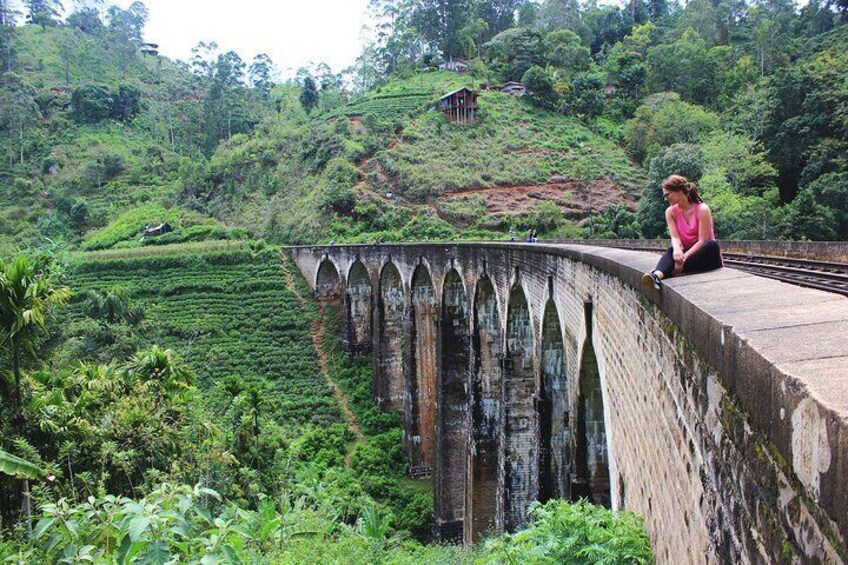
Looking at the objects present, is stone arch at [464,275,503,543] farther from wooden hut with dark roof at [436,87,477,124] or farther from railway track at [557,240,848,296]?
wooden hut with dark roof at [436,87,477,124]

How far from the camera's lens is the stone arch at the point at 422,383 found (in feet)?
68.3

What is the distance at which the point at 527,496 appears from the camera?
13148 millimetres

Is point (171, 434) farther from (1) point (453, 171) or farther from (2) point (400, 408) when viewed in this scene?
(1) point (453, 171)

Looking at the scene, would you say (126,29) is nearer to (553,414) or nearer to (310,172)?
(310,172)

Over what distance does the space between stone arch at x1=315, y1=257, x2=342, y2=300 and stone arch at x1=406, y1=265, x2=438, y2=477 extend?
1085cm

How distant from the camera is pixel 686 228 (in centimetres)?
412

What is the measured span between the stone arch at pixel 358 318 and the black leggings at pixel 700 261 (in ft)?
79.5

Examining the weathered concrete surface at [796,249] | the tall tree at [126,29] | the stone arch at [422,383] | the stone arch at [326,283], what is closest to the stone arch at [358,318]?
the stone arch at [326,283]

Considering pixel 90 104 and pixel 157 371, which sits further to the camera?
pixel 90 104

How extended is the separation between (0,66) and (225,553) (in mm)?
85095

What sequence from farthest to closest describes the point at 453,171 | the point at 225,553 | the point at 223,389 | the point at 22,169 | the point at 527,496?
the point at 22,169 < the point at 453,171 < the point at 223,389 < the point at 527,496 < the point at 225,553

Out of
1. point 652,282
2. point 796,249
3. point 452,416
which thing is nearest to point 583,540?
point 652,282

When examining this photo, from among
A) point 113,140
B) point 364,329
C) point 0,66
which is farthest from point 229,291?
point 0,66

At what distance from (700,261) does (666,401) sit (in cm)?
97
